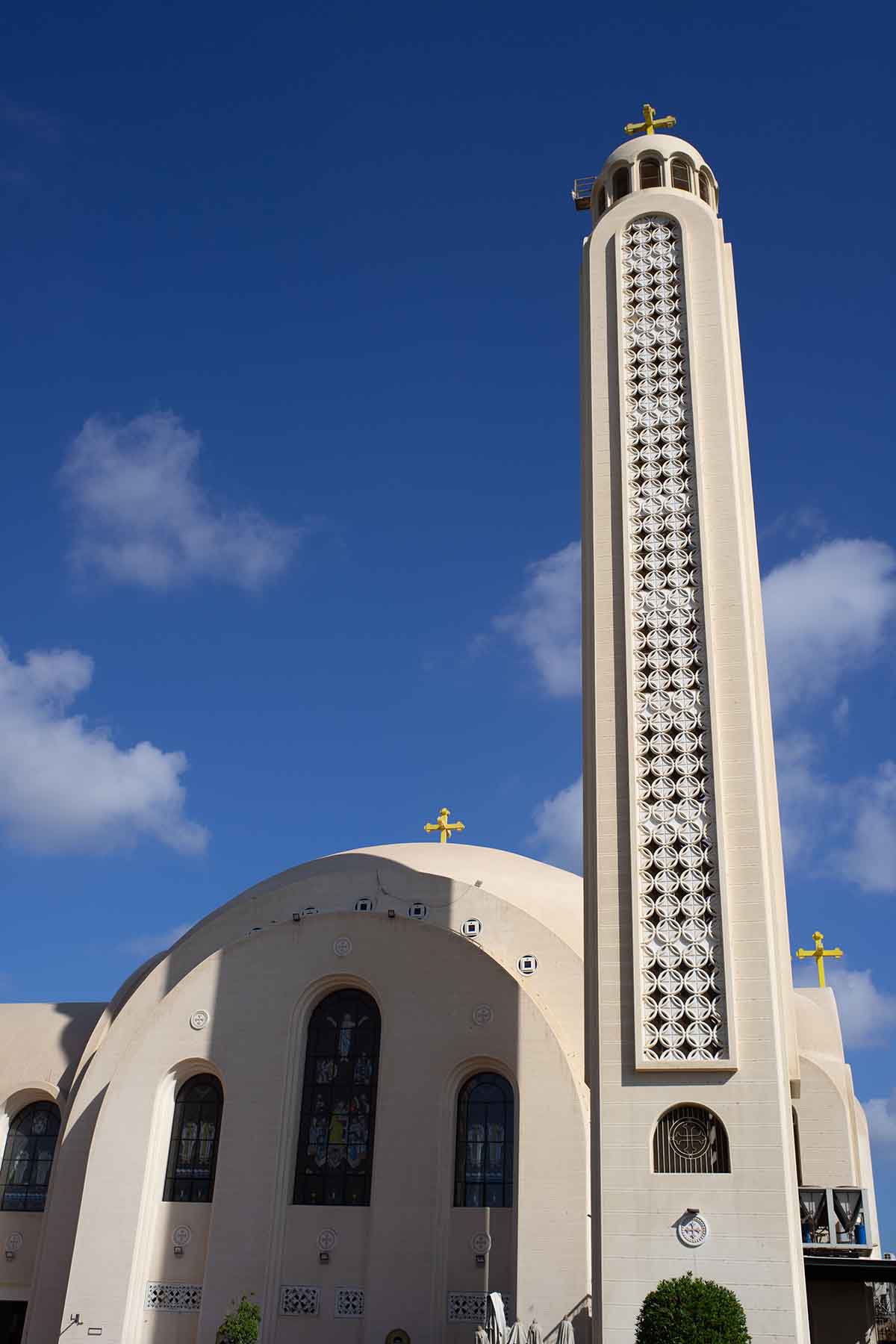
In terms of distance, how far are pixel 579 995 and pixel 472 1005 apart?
307cm

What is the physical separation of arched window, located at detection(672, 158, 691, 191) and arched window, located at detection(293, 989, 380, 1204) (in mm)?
15870

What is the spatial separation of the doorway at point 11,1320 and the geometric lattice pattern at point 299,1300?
6048 millimetres

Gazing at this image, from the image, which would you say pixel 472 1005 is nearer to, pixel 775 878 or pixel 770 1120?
pixel 775 878

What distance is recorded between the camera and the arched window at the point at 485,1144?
786 inches

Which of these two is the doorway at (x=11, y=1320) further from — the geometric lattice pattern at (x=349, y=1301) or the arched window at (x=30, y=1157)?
the geometric lattice pattern at (x=349, y=1301)

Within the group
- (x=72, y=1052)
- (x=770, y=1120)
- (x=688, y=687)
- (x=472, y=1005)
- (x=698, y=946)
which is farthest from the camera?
(x=72, y=1052)

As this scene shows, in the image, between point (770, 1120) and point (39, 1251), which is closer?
point (770, 1120)

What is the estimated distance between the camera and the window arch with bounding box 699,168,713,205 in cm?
2292

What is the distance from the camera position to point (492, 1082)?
20828 mm

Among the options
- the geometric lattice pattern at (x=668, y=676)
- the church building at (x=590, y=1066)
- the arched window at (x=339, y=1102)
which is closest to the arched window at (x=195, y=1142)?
the church building at (x=590, y=1066)

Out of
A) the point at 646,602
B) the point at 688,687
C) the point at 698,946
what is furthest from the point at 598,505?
the point at 698,946

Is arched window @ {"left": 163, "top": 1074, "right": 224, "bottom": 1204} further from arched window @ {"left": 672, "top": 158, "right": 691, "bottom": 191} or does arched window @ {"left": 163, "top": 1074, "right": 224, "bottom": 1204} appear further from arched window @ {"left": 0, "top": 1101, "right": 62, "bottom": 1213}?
arched window @ {"left": 672, "top": 158, "right": 691, "bottom": 191}

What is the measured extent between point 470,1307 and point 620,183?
769 inches

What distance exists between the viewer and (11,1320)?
2300 centimetres
